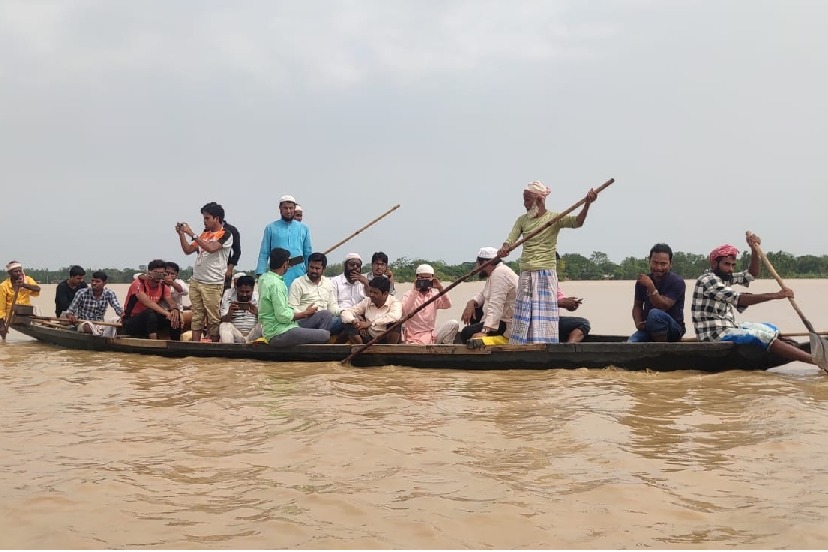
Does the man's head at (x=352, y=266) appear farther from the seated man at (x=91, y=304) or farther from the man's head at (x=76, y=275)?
the man's head at (x=76, y=275)

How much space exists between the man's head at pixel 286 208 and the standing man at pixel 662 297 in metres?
3.81

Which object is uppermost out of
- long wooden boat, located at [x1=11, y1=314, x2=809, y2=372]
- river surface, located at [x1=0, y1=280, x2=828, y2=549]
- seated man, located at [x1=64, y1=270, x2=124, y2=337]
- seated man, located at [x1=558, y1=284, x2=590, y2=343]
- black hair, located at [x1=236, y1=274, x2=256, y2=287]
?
black hair, located at [x1=236, y1=274, x2=256, y2=287]

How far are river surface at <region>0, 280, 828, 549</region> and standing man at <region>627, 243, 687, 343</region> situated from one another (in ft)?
1.63

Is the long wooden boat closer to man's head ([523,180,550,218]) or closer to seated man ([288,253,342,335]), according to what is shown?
seated man ([288,253,342,335])

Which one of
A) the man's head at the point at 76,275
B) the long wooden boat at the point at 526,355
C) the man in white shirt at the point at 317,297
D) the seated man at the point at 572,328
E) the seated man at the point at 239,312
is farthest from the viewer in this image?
the man's head at the point at 76,275

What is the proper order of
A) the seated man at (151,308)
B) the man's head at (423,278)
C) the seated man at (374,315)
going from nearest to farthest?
the man's head at (423,278) < the seated man at (374,315) < the seated man at (151,308)

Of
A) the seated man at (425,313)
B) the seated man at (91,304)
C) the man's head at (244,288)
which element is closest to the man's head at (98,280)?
the seated man at (91,304)

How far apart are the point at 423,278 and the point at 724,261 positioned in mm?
2669

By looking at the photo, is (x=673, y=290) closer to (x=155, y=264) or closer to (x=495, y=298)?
(x=495, y=298)

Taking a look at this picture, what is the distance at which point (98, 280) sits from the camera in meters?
9.34

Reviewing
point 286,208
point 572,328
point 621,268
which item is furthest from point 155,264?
point 621,268

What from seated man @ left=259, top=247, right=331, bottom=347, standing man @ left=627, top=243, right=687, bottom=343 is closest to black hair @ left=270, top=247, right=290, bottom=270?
seated man @ left=259, top=247, right=331, bottom=347

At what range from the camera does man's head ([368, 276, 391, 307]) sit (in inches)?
283

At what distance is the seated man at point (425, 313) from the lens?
7.19 metres
